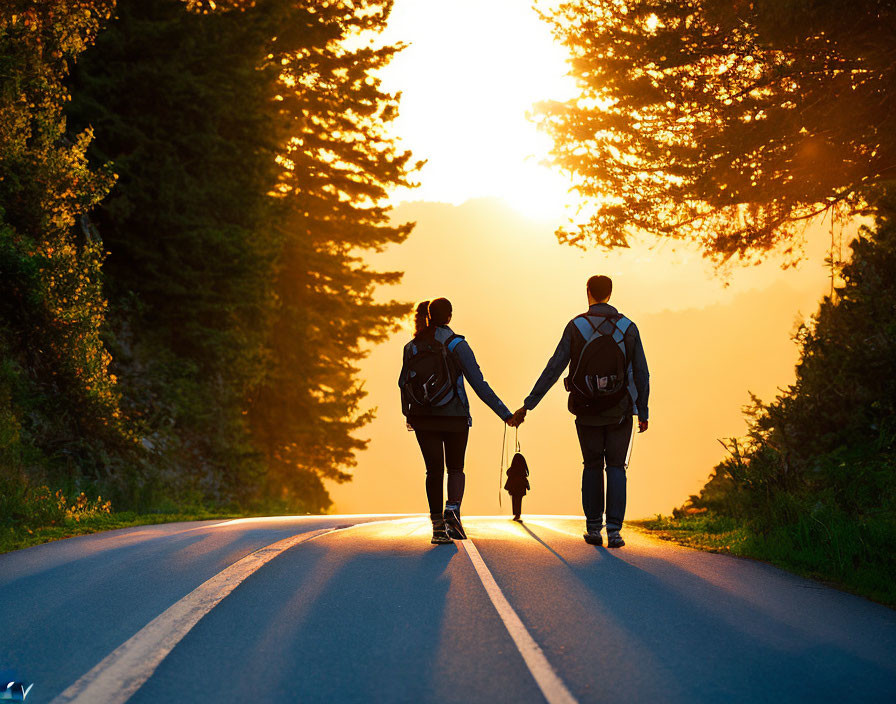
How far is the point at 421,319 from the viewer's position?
980 cm

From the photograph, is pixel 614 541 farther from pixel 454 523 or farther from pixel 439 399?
pixel 439 399

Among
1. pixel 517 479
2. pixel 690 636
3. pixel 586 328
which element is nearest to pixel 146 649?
pixel 690 636

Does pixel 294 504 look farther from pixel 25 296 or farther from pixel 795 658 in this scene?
pixel 795 658

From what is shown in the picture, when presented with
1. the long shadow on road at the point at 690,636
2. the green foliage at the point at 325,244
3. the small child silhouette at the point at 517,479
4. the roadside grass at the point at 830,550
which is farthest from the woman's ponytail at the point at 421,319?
the green foliage at the point at 325,244

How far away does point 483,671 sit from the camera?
4.70m

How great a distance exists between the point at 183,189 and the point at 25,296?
6112 mm

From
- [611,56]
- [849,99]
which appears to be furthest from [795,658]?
[611,56]

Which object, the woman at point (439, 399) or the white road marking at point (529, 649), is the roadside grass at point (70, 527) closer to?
the woman at point (439, 399)

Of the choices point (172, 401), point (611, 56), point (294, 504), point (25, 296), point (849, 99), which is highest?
point (611, 56)

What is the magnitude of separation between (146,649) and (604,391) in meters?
5.58

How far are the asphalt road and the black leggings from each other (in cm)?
79

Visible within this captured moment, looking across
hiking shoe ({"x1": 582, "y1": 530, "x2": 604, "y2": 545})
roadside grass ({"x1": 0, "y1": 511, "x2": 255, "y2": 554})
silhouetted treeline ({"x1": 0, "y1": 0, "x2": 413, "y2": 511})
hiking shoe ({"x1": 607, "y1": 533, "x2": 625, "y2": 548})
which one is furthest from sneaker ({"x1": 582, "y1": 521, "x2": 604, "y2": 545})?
silhouetted treeline ({"x1": 0, "y1": 0, "x2": 413, "y2": 511})

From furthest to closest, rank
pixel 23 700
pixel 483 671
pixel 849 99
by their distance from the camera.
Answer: pixel 849 99 → pixel 483 671 → pixel 23 700

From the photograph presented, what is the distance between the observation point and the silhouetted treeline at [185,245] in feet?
48.9
